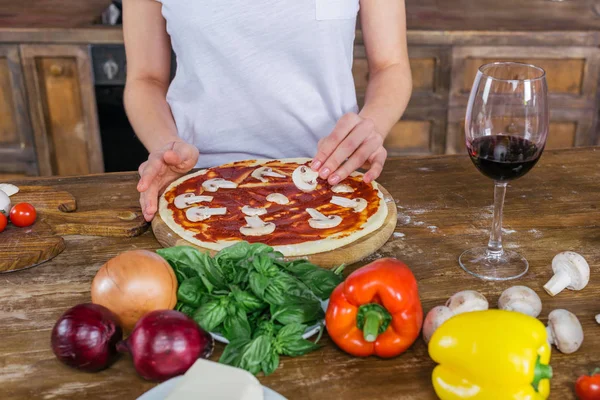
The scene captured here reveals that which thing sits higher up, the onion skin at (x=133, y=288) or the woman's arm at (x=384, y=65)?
the woman's arm at (x=384, y=65)

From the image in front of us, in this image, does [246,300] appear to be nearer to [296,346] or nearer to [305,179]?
[296,346]

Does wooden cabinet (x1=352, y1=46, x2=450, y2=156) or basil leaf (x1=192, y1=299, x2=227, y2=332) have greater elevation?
basil leaf (x1=192, y1=299, x2=227, y2=332)

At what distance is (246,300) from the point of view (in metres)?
1.07

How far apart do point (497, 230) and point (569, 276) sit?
17cm

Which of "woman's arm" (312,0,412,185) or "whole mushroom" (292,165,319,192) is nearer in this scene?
"whole mushroom" (292,165,319,192)

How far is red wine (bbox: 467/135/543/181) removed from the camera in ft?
3.96

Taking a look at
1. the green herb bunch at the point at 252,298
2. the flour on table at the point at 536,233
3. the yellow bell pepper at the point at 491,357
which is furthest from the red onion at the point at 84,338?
the flour on table at the point at 536,233

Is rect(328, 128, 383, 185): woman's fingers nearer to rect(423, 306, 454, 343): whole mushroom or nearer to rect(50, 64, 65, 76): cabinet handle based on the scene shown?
rect(423, 306, 454, 343): whole mushroom

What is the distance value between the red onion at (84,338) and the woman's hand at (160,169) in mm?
513

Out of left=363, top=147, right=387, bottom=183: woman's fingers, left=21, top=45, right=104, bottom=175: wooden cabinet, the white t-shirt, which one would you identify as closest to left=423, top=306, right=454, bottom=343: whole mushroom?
left=363, top=147, right=387, bottom=183: woman's fingers

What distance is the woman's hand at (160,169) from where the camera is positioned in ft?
5.01

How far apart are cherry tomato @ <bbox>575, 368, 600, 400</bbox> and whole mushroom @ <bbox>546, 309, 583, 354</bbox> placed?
0.09m

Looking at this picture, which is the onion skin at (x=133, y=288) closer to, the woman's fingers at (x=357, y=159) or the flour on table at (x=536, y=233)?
the woman's fingers at (x=357, y=159)

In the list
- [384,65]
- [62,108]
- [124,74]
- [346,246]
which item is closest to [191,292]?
[346,246]
